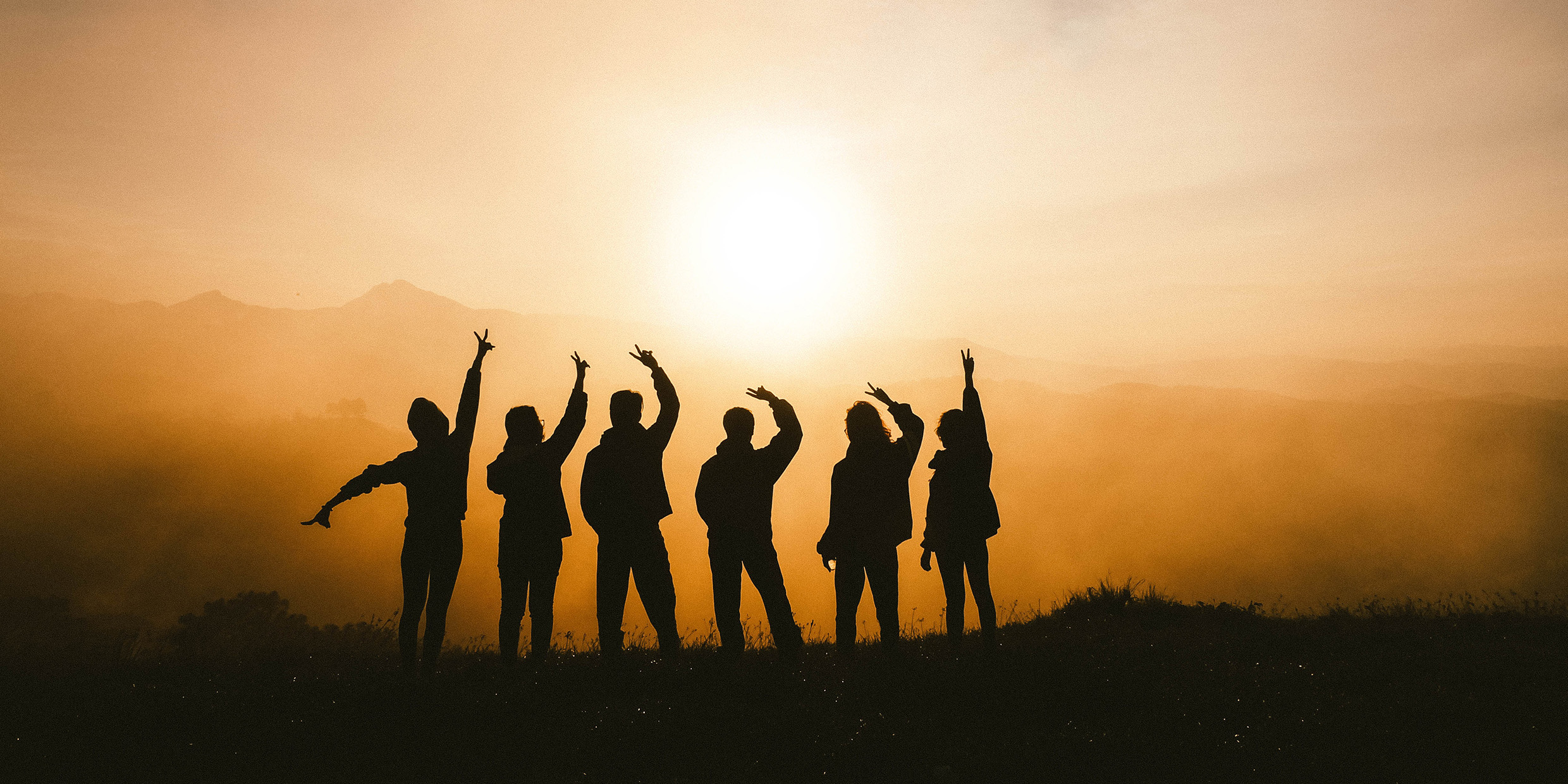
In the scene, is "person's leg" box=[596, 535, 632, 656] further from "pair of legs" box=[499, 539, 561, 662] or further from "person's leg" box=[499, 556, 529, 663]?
"person's leg" box=[499, 556, 529, 663]

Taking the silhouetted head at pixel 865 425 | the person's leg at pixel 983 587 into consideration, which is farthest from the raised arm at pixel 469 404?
the person's leg at pixel 983 587

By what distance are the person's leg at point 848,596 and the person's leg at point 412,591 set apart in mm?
3987

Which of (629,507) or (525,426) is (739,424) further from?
(525,426)

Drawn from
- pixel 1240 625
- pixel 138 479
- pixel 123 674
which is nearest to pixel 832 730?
pixel 123 674

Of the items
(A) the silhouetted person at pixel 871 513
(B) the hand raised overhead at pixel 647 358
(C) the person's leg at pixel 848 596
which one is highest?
(B) the hand raised overhead at pixel 647 358

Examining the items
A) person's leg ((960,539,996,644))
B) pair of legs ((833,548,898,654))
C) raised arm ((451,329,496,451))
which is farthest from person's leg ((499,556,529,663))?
person's leg ((960,539,996,644))

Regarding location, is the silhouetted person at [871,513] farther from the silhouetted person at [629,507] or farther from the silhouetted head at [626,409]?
the silhouetted head at [626,409]

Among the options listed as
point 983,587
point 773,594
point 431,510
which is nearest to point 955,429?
point 983,587

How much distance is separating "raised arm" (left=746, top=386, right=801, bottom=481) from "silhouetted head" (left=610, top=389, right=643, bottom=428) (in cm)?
115

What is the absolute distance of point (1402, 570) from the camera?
194 metres

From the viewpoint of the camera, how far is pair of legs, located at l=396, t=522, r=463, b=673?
693 centimetres

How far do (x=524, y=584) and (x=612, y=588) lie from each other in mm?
838

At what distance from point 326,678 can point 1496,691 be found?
1047cm

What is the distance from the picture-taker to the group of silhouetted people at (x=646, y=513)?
700 centimetres
